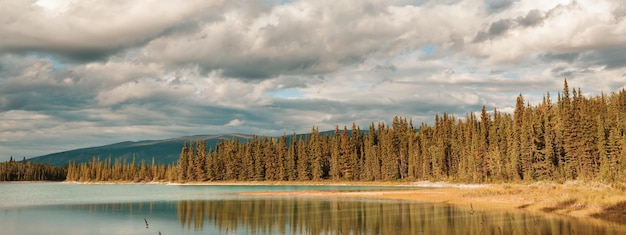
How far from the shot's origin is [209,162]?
7141 inches

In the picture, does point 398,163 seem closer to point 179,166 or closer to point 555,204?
point 179,166

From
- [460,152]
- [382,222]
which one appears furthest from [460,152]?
[382,222]

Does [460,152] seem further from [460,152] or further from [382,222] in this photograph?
[382,222]

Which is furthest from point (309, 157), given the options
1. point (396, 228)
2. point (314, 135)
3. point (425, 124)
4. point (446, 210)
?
point (396, 228)

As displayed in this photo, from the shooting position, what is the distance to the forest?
100 meters

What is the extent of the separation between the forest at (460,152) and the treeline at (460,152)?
26cm

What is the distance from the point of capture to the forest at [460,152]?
100062mm

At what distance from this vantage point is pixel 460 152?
137 metres

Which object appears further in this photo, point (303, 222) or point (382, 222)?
point (303, 222)

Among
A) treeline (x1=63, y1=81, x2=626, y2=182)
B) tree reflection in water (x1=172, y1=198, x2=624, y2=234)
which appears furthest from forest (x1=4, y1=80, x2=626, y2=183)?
tree reflection in water (x1=172, y1=198, x2=624, y2=234)

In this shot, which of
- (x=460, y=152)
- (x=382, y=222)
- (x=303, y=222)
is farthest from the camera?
(x=460, y=152)

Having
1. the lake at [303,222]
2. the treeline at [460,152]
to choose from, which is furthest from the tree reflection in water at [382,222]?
the treeline at [460,152]

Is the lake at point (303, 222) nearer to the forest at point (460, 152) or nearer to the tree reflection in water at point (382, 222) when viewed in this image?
the tree reflection in water at point (382, 222)

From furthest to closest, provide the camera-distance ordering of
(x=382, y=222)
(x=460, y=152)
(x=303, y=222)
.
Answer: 1. (x=460, y=152)
2. (x=303, y=222)
3. (x=382, y=222)
